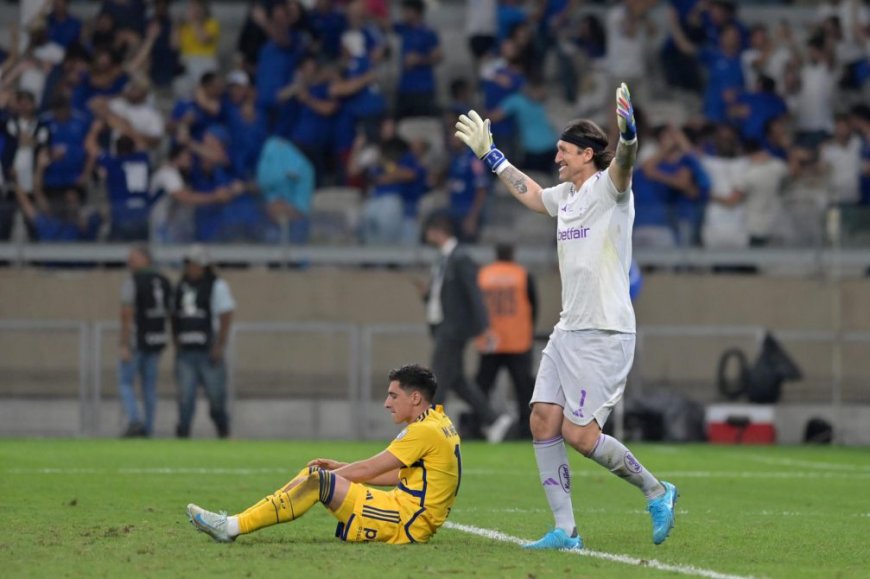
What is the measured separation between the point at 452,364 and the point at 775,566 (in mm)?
9870

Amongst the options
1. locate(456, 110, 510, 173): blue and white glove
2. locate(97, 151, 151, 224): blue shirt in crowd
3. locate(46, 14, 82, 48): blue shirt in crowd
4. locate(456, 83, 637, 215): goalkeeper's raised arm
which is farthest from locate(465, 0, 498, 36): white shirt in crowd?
locate(456, 110, 510, 173): blue and white glove

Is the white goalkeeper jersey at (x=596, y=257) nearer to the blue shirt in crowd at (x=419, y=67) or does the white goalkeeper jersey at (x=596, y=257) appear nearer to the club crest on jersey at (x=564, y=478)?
the club crest on jersey at (x=564, y=478)

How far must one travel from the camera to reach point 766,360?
20.9 meters

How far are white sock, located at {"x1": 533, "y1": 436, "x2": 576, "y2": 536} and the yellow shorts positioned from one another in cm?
68

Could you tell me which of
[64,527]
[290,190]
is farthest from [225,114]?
[64,527]

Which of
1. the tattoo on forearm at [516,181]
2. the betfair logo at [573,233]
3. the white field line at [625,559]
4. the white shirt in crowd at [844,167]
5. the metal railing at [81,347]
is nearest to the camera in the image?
the white field line at [625,559]

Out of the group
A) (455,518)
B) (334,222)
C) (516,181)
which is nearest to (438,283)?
(334,222)

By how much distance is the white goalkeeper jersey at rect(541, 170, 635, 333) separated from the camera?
9156mm

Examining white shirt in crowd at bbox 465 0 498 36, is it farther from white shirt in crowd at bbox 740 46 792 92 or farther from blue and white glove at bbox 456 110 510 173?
blue and white glove at bbox 456 110 510 173

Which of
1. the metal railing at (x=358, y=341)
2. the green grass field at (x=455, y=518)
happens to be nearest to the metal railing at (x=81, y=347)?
the metal railing at (x=358, y=341)

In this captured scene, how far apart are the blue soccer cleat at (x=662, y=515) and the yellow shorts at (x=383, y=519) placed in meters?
1.20

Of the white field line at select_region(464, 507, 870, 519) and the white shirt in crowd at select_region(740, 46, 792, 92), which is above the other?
the white shirt in crowd at select_region(740, 46, 792, 92)

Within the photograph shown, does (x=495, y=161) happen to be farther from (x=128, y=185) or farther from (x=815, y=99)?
(x=815, y=99)

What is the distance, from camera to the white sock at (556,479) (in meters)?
9.26
